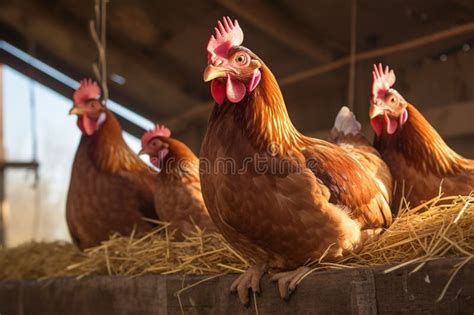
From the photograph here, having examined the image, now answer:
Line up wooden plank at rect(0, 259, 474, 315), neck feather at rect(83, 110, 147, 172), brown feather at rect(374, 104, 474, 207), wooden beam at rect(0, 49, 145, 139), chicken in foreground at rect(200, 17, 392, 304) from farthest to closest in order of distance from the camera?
wooden beam at rect(0, 49, 145, 139) → neck feather at rect(83, 110, 147, 172) → brown feather at rect(374, 104, 474, 207) → chicken in foreground at rect(200, 17, 392, 304) → wooden plank at rect(0, 259, 474, 315)

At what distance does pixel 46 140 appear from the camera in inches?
310

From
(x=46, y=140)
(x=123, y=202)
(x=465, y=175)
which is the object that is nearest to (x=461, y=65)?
(x=465, y=175)

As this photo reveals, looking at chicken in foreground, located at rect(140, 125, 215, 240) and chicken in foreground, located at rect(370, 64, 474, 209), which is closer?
chicken in foreground, located at rect(370, 64, 474, 209)

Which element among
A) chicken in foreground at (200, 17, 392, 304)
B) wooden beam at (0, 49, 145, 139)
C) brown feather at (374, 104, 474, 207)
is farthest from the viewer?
wooden beam at (0, 49, 145, 139)

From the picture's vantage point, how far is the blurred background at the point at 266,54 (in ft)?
14.1

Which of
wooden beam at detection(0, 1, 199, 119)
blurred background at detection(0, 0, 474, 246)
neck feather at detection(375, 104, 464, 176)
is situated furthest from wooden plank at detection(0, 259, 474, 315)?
wooden beam at detection(0, 1, 199, 119)

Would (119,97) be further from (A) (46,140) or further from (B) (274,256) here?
(B) (274,256)

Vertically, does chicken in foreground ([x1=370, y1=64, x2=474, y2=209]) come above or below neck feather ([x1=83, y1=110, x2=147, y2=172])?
below

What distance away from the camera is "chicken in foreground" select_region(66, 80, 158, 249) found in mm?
3180

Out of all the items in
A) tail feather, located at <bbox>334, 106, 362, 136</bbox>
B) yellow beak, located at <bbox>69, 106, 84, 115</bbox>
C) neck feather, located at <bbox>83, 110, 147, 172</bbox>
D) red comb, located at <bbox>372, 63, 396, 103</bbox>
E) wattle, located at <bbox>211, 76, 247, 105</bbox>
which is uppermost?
yellow beak, located at <bbox>69, 106, 84, 115</bbox>

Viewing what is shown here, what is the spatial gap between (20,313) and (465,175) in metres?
2.07

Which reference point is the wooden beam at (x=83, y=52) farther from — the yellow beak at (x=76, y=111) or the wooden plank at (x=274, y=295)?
the wooden plank at (x=274, y=295)

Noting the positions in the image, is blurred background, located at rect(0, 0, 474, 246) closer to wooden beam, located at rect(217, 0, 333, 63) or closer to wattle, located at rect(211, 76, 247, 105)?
wooden beam, located at rect(217, 0, 333, 63)

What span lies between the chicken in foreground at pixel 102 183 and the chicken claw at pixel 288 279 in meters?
1.36
